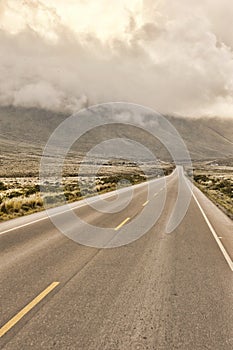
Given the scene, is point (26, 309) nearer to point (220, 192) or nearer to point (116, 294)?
point (116, 294)

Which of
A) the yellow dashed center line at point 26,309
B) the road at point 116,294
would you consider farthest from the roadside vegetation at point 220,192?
the yellow dashed center line at point 26,309

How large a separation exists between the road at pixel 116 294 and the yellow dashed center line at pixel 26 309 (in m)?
0.02

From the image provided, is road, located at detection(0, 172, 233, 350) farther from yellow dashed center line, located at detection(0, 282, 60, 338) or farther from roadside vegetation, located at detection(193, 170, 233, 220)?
roadside vegetation, located at detection(193, 170, 233, 220)

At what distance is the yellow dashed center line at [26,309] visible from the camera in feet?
16.2

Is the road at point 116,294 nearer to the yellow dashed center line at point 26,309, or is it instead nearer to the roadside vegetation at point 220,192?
the yellow dashed center line at point 26,309

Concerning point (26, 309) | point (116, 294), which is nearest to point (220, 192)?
point (116, 294)

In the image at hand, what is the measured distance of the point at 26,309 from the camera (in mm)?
5555

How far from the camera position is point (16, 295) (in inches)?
242

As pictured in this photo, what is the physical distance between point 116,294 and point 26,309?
1.70m

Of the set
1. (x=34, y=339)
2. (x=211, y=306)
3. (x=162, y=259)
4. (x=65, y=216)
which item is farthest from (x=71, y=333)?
Answer: (x=65, y=216)

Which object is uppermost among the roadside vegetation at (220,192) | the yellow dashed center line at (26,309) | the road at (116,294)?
the yellow dashed center line at (26,309)

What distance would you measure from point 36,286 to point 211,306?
3348 mm

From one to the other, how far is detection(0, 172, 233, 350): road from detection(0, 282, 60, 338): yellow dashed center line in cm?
2

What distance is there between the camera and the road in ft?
15.8
